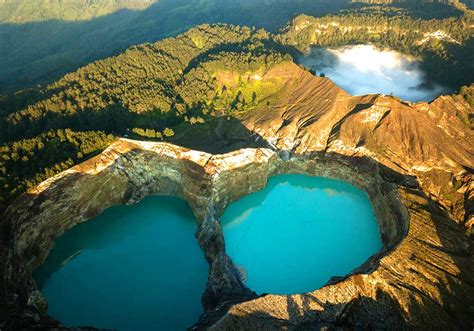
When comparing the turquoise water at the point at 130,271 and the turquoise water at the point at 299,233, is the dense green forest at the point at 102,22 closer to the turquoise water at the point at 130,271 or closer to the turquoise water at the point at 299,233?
the turquoise water at the point at 299,233

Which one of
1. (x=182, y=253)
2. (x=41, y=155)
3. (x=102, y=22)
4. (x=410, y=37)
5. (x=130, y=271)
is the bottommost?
(x=182, y=253)

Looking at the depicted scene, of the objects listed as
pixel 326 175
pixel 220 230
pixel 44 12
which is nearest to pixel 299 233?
pixel 220 230

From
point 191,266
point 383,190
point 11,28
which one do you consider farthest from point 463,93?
point 11,28

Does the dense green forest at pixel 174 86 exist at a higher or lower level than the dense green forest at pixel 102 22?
lower

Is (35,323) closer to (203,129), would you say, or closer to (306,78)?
(203,129)

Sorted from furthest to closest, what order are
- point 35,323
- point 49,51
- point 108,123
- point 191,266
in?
point 49,51
point 108,123
point 191,266
point 35,323

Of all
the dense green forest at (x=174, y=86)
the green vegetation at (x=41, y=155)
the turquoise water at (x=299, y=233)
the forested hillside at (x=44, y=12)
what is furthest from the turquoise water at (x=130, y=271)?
the forested hillside at (x=44, y=12)

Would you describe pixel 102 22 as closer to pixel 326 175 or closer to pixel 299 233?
pixel 326 175
